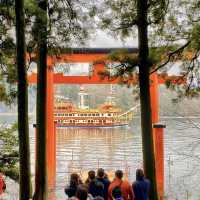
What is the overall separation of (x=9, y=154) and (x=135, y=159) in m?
12.7

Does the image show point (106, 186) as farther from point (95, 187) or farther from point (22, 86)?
point (22, 86)

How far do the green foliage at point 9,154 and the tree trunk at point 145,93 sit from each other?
7.11ft

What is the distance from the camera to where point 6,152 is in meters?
7.14

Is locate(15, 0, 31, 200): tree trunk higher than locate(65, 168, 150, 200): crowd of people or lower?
higher

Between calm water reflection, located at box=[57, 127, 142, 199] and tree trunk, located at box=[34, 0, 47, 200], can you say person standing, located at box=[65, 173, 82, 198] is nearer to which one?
tree trunk, located at box=[34, 0, 47, 200]

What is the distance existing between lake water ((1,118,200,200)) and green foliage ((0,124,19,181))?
7.00 feet

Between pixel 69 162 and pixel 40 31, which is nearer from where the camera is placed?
pixel 40 31

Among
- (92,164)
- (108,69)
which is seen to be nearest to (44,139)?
(108,69)

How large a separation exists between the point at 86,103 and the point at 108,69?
128 ft

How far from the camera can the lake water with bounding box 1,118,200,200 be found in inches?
260

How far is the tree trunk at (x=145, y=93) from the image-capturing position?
6.26 m

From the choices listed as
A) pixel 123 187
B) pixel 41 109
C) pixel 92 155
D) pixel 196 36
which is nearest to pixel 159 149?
pixel 41 109

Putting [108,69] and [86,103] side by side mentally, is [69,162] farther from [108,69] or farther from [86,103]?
[86,103]

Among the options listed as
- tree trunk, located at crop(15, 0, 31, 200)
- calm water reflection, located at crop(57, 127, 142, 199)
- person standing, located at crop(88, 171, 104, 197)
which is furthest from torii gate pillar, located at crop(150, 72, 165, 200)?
person standing, located at crop(88, 171, 104, 197)
